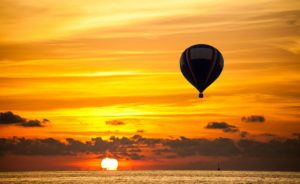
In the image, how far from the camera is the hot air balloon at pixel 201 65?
4572 inches

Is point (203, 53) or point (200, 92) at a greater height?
point (203, 53)

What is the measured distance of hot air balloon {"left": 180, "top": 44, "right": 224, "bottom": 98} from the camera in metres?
116

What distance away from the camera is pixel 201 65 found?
383 feet

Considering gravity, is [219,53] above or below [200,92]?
above

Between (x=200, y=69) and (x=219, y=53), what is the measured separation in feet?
19.4

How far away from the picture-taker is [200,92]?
114 metres

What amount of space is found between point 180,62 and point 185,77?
3618mm

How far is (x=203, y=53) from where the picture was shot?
117500 mm

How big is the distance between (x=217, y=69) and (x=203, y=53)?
4.03 m

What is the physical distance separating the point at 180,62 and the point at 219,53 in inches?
290

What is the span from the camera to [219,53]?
393 feet

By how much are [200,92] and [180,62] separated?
951 centimetres

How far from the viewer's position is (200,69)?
11650 cm

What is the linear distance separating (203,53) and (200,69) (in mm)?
3122
